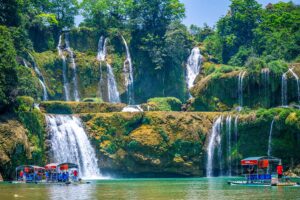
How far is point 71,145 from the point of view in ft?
201

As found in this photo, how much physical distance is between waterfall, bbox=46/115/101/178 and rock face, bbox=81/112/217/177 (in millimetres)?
843

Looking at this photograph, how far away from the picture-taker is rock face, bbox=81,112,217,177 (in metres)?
61.5

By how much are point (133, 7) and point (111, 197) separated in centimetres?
5888

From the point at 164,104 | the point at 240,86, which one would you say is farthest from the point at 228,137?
the point at 164,104

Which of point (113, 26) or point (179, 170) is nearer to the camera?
point (179, 170)

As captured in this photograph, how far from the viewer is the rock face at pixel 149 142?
202 ft

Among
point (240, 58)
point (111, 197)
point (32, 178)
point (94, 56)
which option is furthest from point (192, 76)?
point (111, 197)

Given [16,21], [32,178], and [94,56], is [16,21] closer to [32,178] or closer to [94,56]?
[94,56]

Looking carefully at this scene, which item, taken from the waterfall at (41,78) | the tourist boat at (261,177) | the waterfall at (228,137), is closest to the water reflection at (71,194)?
the tourist boat at (261,177)

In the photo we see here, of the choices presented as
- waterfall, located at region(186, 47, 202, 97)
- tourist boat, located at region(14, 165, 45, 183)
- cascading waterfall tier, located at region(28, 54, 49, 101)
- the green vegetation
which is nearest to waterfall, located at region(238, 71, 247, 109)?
the green vegetation

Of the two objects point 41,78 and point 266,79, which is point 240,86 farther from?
point 41,78

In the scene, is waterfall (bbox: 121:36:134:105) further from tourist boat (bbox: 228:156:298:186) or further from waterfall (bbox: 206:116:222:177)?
→ tourist boat (bbox: 228:156:298:186)

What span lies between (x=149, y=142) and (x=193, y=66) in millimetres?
25832

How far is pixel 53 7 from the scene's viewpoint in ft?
306
